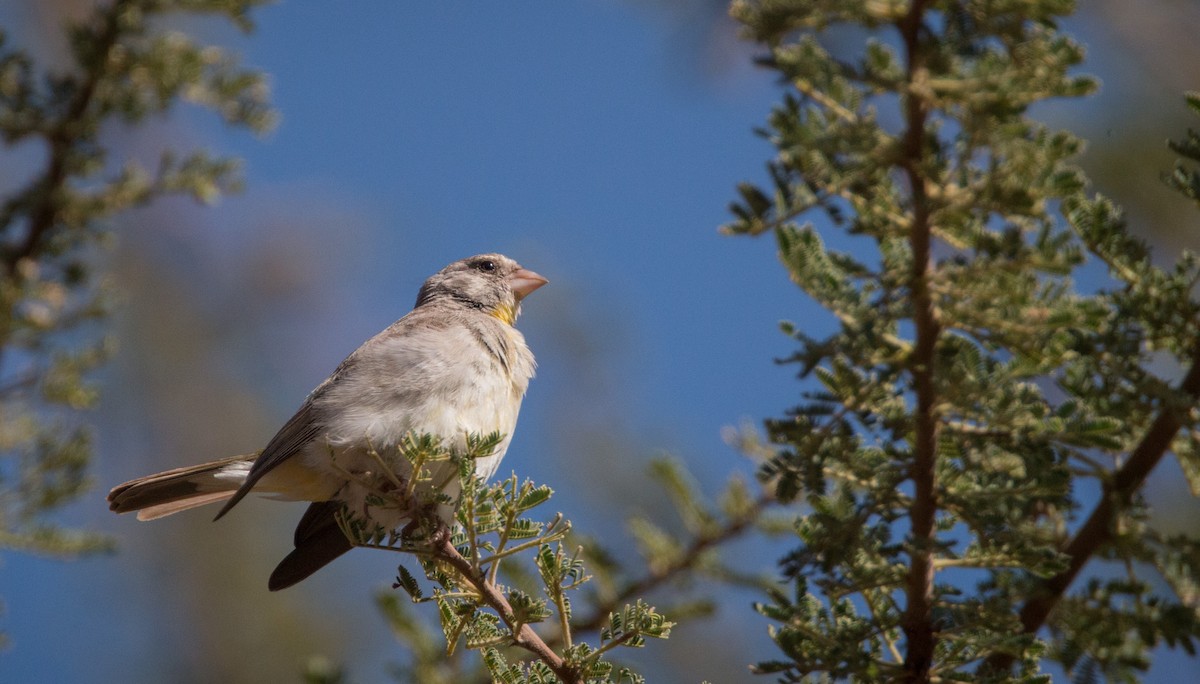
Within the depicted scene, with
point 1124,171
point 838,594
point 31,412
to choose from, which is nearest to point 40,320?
point 31,412

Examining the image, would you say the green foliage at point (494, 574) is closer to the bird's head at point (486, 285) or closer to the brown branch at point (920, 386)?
the brown branch at point (920, 386)

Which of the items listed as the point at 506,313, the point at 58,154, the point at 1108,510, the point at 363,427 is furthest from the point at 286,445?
the point at 1108,510

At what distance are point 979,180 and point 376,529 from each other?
1786mm

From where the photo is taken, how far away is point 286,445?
4.04 m

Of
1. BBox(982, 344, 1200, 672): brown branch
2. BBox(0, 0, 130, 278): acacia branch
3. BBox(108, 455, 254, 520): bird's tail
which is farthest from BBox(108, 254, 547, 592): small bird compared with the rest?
BBox(982, 344, 1200, 672): brown branch

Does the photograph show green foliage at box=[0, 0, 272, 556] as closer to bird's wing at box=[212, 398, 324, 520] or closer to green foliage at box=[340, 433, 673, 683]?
bird's wing at box=[212, 398, 324, 520]

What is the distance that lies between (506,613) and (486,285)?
3.02 meters

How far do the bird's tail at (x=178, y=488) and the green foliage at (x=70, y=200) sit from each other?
0.37 metres

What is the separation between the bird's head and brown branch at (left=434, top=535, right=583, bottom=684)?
2.60 metres

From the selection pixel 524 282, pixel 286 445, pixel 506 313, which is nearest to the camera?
pixel 286 445

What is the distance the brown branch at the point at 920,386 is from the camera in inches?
95.3

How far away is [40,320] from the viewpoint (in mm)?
4469

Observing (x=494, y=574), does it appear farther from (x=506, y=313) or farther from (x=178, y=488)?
(x=506, y=313)

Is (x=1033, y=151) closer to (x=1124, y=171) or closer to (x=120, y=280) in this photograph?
(x=1124, y=171)
